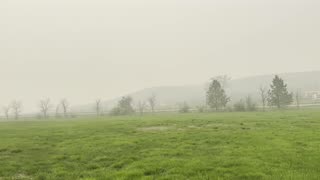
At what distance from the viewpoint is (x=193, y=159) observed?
24.0m

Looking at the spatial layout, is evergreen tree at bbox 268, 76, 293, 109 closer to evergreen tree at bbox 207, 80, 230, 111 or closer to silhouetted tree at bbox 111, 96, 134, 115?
evergreen tree at bbox 207, 80, 230, 111

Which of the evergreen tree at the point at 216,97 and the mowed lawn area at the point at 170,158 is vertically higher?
the evergreen tree at the point at 216,97

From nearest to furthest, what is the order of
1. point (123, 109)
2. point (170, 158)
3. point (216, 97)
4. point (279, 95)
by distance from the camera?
point (170, 158), point (279, 95), point (216, 97), point (123, 109)

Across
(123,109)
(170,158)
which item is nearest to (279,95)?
(123,109)

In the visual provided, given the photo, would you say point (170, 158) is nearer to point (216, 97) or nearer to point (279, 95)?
point (279, 95)

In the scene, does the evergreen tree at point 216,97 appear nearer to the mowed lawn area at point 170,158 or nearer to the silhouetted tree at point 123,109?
the silhouetted tree at point 123,109

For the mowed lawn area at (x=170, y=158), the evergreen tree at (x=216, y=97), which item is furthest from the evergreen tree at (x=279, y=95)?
the mowed lawn area at (x=170, y=158)

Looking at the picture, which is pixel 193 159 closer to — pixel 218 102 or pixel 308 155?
pixel 308 155

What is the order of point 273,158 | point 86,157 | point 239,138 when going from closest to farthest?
point 273,158 < point 86,157 < point 239,138

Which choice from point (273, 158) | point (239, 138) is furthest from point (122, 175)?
point (239, 138)

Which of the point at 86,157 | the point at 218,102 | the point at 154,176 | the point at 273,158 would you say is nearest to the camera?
the point at 154,176

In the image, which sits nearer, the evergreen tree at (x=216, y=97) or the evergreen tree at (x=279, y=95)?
the evergreen tree at (x=279, y=95)

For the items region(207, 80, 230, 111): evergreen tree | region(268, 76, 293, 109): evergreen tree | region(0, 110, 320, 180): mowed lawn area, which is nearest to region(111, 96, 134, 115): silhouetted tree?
region(207, 80, 230, 111): evergreen tree

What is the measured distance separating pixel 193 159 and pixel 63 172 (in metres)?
8.31
